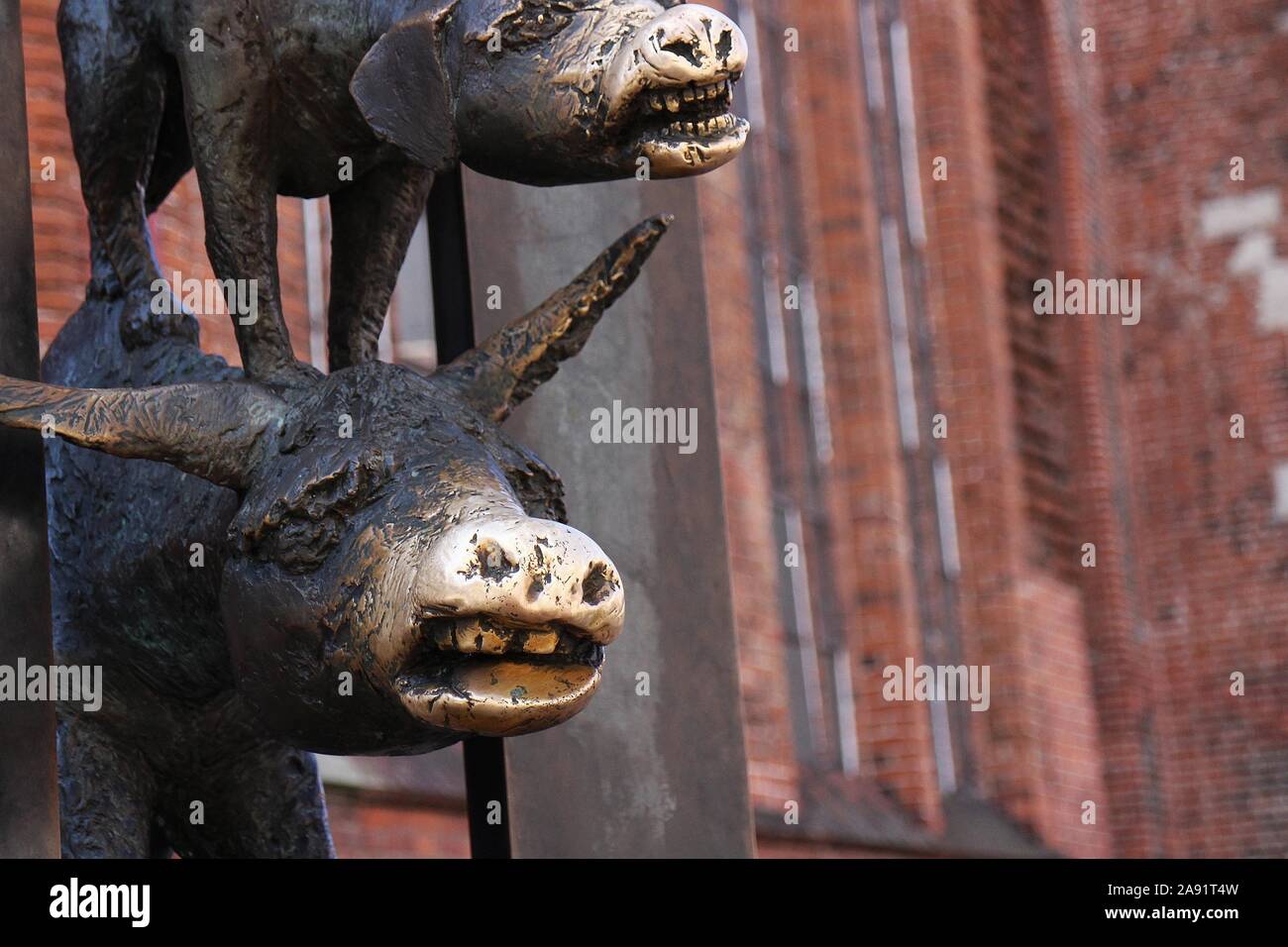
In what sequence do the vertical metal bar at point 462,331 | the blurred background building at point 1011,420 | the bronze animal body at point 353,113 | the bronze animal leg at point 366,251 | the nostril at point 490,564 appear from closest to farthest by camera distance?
the nostril at point 490,564, the bronze animal body at point 353,113, the bronze animal leg at point 366,251, the vertical metal bar at point 462,331, the blurred background building at point 1011,420

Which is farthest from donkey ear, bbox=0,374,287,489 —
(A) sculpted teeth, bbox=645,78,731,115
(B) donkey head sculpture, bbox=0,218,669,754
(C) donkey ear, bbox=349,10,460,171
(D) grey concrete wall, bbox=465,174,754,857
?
(D) grey concrete wall, bbox=465,174,754,857

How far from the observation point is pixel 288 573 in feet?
3.72

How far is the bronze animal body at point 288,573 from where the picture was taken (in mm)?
1050

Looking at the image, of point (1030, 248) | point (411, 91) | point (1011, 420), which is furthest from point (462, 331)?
point (1030, 248)

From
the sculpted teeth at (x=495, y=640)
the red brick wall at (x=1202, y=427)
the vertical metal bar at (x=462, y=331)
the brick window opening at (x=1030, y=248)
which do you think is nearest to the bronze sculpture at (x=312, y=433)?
the sculpted teeth at (x=495, y=640)

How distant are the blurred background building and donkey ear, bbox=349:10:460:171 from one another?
6.28 meters

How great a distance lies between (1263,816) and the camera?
33.4 ft

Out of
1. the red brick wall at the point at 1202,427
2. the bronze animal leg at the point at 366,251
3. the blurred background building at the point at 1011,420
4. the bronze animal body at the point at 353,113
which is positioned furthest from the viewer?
the red brick wall at the point at 1202,427

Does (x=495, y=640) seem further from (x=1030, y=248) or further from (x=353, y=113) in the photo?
(x=1030, y=248)

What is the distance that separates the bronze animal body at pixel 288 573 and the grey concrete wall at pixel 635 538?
8.2 inches

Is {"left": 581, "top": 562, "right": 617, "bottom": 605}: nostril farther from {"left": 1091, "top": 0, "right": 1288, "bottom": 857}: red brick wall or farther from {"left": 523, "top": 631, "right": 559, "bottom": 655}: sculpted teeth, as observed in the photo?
{"left": 1091, "top": 0, "right": 1288, "bottom": 857}: red brick wall

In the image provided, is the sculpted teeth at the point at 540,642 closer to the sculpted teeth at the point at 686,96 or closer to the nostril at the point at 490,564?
the nostril at the point at 490,564
